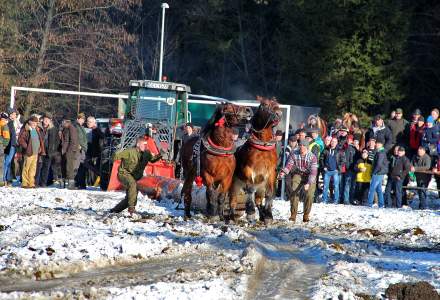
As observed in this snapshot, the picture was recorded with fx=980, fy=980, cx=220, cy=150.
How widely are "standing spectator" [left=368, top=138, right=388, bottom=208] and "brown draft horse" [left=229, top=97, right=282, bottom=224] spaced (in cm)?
637

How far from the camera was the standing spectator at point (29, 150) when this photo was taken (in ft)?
78.5

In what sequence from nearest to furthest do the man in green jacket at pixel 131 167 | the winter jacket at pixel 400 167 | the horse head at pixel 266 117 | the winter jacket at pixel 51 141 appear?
1. the horse head at pixel 266 117
2. the man in green jacket at pixel 131 167
3. the winter jacket at pixel 400 167
4. the winter jacket at pixel 51 141

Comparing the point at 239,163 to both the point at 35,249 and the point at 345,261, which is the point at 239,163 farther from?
the point at 35,249

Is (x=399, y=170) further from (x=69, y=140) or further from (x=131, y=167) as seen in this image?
(x=69, y=140)

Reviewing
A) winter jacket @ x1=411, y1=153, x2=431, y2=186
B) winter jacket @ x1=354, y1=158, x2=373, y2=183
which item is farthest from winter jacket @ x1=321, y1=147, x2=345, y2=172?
winter jacket @ x1=411, y1=153, x2=431, y2=186

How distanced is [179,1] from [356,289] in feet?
148

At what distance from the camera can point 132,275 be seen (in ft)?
35.6

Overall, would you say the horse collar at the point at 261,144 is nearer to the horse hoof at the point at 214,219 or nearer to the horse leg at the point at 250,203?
the horse leg at the point at 250,203

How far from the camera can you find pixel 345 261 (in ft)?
41.1

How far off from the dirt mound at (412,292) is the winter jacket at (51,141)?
15457mm

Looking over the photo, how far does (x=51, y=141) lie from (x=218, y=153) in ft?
31.0

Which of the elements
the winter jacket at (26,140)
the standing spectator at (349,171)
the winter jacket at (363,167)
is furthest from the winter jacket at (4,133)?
the winter jacket at (363,167)

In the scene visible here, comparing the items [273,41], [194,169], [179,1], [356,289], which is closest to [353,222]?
[194,169]

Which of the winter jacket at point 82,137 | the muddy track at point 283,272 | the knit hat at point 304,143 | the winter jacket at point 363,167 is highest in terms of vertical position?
the knit hat at point 304,143
